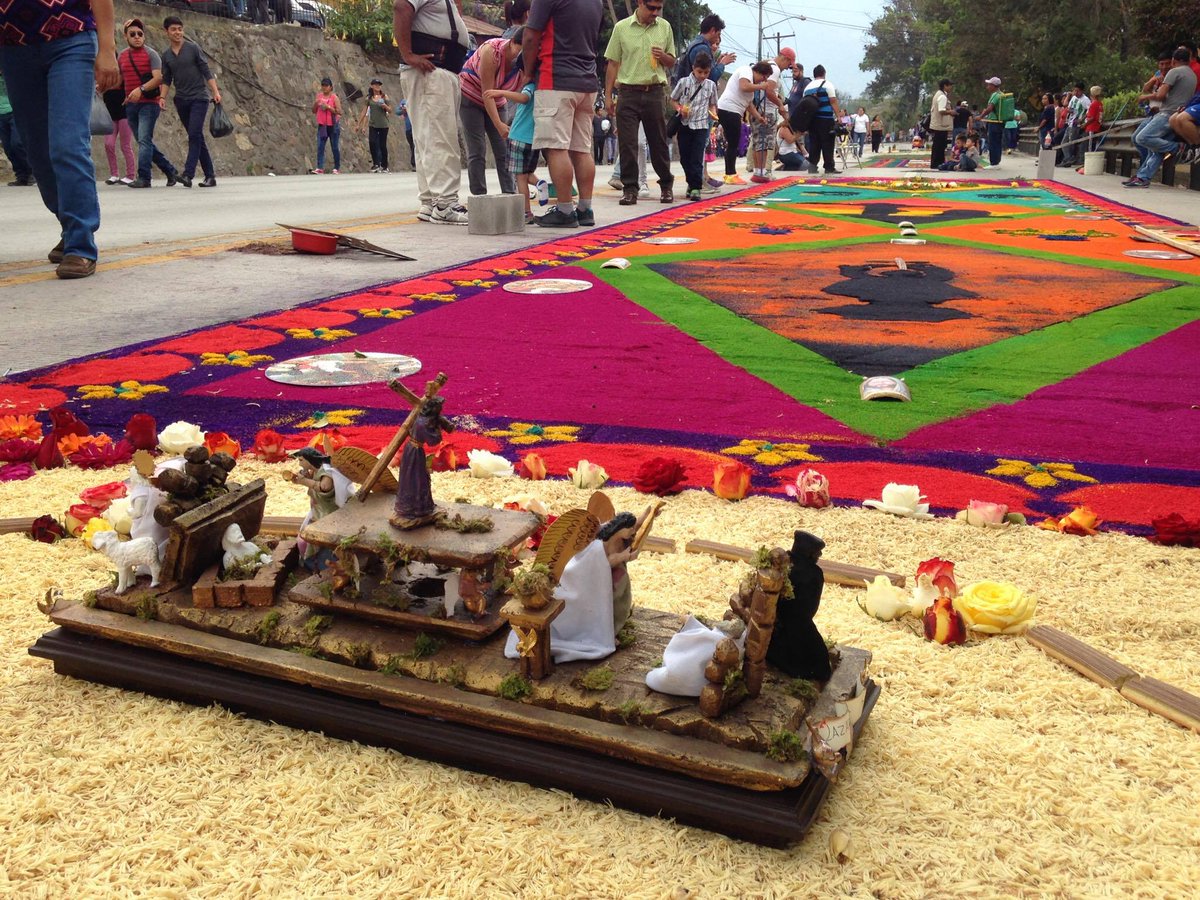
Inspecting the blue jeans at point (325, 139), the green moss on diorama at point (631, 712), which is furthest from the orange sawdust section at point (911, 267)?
the blue jeans at point (325, 139)

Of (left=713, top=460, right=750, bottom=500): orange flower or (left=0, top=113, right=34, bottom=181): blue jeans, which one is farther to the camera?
(left=0, top=113, right=34, bottom=181): blue jeans

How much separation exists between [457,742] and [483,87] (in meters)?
7.58

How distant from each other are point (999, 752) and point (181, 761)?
1.25 metres

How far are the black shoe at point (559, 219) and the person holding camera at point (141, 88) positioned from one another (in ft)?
19.6

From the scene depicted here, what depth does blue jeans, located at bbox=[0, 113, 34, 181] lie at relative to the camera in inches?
470

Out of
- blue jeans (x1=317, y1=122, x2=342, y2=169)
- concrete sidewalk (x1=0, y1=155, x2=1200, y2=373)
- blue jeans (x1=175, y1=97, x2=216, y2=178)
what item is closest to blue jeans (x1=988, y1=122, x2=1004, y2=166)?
concrete sidewalk (x1=0, y1=155, x2=1200, y2=373)

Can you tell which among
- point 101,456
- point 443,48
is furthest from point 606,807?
point 443,48

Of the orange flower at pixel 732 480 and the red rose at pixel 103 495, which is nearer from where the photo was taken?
the red rose at pixel 103 495

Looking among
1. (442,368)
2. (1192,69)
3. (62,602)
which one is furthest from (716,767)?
(1192,69)

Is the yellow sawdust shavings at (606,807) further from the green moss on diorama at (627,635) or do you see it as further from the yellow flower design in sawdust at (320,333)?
the yellow flower design in sawdust at (320,333)

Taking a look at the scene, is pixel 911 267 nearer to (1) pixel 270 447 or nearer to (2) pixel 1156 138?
(1) pixel 270 447

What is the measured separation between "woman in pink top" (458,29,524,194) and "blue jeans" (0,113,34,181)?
6336mm

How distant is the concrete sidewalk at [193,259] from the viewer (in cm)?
461

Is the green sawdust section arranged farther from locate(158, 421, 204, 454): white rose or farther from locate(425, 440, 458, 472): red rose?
locate(158, 421, 204, 454): white rose
